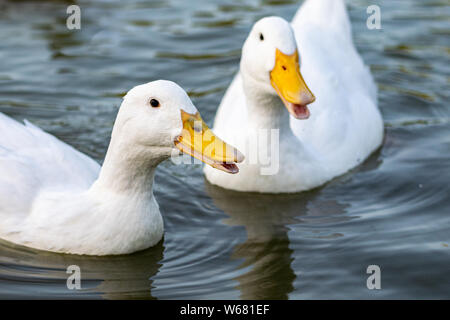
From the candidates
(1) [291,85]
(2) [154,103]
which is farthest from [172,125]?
(1) [291,85]

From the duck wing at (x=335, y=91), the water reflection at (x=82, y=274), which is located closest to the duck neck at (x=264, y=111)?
the duck wing at (x=335, y=91)

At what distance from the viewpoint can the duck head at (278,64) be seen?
22.0 feet

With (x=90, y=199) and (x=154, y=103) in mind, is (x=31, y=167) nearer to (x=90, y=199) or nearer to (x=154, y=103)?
(x=90, y=199)

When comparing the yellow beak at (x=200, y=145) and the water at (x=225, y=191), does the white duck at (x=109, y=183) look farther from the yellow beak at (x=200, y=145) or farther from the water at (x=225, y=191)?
the water at (x=225, y=191)

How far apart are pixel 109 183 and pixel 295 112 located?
1.60m

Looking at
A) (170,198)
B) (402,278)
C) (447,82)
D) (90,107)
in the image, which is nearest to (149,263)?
(170,198)

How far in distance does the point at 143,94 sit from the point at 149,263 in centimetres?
139

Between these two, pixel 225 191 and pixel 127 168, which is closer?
pixel 127 168

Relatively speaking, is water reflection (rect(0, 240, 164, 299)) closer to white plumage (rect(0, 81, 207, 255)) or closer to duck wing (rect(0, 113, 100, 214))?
white plumage (rect(0, 81, 207, 255))

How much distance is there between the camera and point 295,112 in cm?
665

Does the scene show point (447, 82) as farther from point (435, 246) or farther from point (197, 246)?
point (197, 246)

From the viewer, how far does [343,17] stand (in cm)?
955

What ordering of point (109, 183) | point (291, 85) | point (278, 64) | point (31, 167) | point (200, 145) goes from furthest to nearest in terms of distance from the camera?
1. point (278, 64)
2. point (291, 85)
3. point (31, 167)
4. point (109, 183)
5. point (200, 145)
